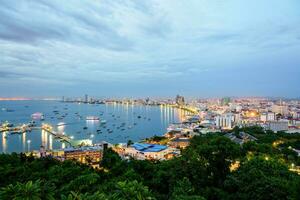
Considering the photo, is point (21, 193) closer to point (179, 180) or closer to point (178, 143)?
point (179, 180)

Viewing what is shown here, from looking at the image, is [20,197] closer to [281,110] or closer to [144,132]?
[144,132]

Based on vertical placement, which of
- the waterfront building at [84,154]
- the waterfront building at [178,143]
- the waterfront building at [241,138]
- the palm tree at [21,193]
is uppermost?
the palm tree at [21,193]

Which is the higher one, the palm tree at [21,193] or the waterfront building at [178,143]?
the palm tree at [21,193]

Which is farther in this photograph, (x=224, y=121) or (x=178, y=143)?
(x=224, y=121)

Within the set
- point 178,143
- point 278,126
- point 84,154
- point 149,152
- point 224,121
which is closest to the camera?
point 84,154

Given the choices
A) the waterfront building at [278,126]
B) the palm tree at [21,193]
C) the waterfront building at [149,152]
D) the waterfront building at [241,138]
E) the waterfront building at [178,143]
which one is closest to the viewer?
the palm tree at [21,193]

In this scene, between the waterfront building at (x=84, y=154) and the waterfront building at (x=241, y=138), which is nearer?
the waterfront building at (x=84, y=154)

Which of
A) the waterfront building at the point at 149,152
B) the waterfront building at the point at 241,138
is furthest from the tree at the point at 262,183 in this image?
the waterfront building at the point at 241,138

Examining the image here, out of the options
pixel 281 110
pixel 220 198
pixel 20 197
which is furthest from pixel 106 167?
pixel 281 110

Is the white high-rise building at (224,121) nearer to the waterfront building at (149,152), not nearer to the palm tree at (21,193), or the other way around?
the waterfront building at (149,152)

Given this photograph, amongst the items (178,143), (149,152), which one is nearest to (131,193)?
(149,152)
